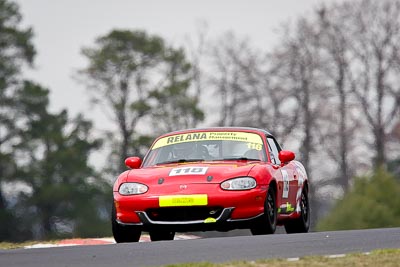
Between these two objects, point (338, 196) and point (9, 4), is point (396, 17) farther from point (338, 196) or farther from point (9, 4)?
point (9, 4)

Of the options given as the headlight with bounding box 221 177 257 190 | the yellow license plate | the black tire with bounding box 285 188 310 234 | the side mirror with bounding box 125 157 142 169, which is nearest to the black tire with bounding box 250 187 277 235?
the headlight with bounding box 221 177 257 190

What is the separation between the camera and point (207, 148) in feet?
51.4

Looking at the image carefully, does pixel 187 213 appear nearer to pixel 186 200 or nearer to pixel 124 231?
pixel 186 200

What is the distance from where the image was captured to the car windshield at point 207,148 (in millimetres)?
15539

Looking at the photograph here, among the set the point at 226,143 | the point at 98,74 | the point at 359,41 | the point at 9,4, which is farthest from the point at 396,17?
the point at 226,143

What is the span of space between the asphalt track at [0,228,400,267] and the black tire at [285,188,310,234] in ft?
12.0

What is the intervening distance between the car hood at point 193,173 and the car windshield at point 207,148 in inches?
17.1

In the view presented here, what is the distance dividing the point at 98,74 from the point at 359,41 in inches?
478

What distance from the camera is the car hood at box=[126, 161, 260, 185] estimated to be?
14.5 metres

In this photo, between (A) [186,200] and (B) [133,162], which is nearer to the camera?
(A) [186,200]

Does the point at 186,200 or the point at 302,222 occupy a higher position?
the point at 186,200

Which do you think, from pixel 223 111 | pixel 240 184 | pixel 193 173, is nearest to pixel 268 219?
pixel 240 184

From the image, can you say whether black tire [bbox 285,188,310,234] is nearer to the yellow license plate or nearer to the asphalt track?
the yellow license plate

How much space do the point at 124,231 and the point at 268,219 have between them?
1.65 m
